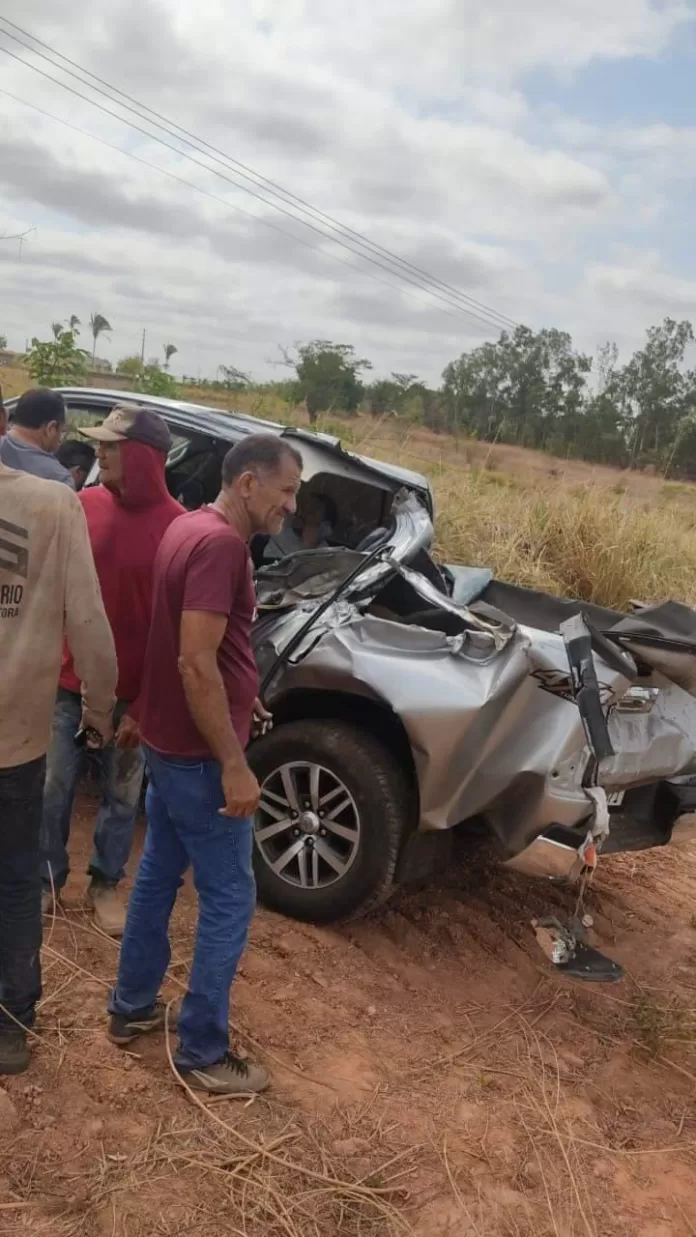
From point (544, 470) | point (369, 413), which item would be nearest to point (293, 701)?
point (369, 413)

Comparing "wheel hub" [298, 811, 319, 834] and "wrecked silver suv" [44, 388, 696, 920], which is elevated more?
"wrecked silver suv" [44, 388, 696, 920]

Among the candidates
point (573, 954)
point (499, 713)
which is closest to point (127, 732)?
point (499, 713)

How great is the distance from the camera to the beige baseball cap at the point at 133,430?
327 centimetres

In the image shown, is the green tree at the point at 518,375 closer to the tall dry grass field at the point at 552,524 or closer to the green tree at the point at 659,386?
the green tree at the point at 659,386

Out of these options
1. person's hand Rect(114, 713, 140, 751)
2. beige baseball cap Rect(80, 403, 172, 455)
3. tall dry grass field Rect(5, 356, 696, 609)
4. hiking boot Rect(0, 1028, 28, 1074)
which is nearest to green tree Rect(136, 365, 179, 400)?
tall dry grass field Rect(5, 356, 696, 609)

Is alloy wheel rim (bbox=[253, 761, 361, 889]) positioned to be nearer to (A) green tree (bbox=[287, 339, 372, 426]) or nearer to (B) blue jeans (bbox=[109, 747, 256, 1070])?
(B) blue jeans (bbox=[109, 747, 256, 1070])

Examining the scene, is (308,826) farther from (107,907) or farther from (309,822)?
(107,907)

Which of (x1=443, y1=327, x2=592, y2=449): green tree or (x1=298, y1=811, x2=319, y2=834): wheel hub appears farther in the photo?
(x1=443, y1=327, x2=592, y2=449): green tree

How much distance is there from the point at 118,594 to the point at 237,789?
3.88 feet

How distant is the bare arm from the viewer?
7.70ft

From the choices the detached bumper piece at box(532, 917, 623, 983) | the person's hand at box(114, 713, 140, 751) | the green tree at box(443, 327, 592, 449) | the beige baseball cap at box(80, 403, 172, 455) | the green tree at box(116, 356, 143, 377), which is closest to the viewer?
the person's hand at box(114, 713, 140, 751)

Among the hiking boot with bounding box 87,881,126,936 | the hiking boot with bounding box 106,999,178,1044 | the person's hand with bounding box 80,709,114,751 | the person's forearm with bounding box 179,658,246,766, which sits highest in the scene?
the person's forearm with bounding box 179,658,246,766

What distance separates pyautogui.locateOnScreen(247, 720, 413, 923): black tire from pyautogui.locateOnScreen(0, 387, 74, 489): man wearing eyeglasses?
1.35 m

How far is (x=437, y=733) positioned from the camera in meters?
3.25
